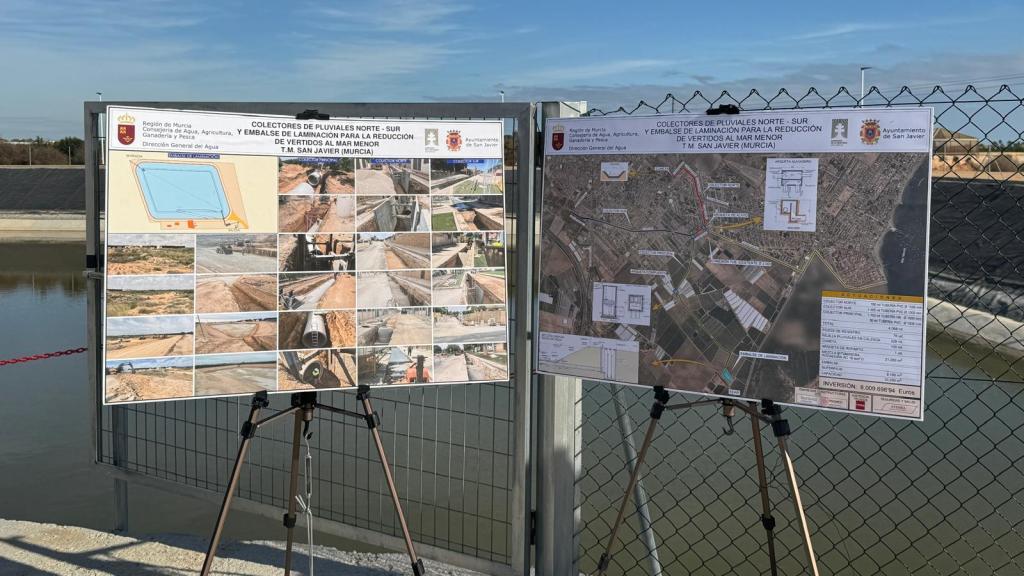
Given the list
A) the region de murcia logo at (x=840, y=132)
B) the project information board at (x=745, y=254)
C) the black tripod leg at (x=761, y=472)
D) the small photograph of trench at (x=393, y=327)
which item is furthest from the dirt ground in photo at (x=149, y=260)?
the region de murcia logo at (x=840, y=132)

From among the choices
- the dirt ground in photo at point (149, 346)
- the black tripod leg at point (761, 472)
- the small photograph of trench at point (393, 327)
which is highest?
the small photograph of trench at point (393, 327)

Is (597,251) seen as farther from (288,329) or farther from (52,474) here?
(52,474)

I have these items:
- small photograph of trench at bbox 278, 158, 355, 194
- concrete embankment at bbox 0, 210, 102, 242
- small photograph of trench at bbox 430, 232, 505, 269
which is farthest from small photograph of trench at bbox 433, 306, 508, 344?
concrete embankment at bbox 0, 210, 102, 242

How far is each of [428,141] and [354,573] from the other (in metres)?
2.00

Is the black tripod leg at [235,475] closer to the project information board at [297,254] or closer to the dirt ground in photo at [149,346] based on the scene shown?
the project information board at [297,254]

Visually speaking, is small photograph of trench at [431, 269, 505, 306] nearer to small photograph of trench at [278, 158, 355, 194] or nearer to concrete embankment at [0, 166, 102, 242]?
small photograph of trench at [278, 158, 355, 194]

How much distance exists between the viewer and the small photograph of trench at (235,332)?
315 cm

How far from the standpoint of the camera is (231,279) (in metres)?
3.15

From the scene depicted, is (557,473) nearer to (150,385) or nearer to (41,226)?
(150,385)

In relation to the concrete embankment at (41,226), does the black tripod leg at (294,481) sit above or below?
below

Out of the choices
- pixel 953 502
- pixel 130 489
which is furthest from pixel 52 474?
pixel 953 502

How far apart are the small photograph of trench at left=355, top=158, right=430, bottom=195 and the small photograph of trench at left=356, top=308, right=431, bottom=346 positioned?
0.46 metres

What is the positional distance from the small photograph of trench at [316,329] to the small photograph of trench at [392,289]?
0.09 metres

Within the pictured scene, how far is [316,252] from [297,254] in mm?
70
